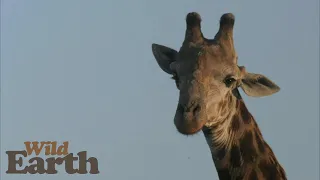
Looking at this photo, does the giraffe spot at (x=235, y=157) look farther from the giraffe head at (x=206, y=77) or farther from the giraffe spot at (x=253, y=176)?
the giraffe head at (x=206, y=77)

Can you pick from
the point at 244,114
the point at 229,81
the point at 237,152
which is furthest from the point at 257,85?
the point at 237,152

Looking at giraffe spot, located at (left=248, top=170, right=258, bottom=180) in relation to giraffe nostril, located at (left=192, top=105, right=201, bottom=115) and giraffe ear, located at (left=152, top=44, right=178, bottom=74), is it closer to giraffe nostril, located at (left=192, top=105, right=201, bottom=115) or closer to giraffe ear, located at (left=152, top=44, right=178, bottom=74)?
giraffe nostril, located at (left=192, top=105, right=201, bottom=115)

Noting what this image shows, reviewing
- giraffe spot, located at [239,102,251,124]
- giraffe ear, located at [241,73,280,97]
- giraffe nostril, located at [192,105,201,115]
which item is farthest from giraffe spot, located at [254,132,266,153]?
giraffe nostril, located at [192,105,201,115]

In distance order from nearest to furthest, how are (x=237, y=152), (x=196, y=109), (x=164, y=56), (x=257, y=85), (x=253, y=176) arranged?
(x=196, y=109) → (x=253, y=176) → (x=237, y=152) → (x=257, y=85) → (x=164, y=56)

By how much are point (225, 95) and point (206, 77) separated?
31 centimetres

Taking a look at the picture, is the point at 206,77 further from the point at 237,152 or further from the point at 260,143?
the point at 260,143

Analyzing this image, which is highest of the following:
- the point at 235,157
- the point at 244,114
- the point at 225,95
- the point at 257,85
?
the point at 257,85

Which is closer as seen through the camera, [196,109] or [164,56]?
[196,109]

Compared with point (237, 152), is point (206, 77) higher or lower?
higher

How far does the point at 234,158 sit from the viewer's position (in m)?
→ 6.35

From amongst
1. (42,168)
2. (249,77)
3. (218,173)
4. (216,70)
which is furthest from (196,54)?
(42,168)

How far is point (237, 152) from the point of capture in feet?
20.9

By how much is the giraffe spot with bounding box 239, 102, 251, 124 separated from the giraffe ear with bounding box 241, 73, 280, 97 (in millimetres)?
143

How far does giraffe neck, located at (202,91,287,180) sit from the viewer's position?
20.7 feet
